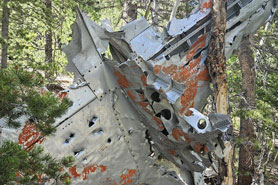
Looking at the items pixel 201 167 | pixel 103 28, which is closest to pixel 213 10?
pixel 103 28

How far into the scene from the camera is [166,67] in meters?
5.09

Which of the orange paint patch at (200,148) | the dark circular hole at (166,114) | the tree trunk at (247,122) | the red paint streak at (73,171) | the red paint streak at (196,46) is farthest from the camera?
the tree trunk at (247,122)

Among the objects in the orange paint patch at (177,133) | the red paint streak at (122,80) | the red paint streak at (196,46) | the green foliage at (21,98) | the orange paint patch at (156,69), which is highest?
the green foliage at (21,98)

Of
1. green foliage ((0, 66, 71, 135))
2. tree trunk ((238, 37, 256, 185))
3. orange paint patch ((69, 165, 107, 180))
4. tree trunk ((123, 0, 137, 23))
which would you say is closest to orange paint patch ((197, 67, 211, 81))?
orange paint patch ((69, 165, 107, 180))

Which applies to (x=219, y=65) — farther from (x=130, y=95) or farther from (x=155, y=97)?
(x=130, y=95)

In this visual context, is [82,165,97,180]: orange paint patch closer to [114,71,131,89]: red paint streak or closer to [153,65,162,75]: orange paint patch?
[114,71,131,89]: red paint streak

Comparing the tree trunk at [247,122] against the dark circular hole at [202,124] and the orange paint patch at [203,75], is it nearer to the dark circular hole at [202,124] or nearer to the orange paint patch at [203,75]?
the orange paint patch at [203,75]

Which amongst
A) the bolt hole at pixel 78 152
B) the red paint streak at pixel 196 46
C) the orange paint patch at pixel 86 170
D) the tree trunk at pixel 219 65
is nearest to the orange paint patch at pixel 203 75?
the tree trunk at pixel 219 65

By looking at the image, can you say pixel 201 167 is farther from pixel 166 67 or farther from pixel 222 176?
pixel 166 67

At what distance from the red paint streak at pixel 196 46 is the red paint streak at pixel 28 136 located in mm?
2893

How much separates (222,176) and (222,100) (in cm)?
143

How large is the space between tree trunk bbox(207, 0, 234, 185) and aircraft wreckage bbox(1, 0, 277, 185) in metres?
0.30

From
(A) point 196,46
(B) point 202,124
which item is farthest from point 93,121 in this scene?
(A) point 196,46

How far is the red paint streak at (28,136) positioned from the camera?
4.30 metres
